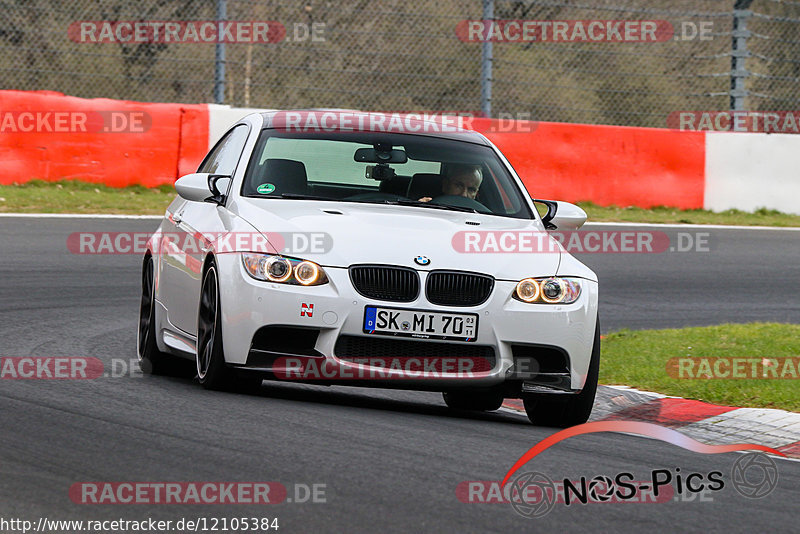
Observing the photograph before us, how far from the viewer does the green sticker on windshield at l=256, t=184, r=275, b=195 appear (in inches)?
306

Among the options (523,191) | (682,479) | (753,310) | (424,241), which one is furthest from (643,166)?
(682,479)

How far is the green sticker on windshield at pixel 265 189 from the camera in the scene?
777cm

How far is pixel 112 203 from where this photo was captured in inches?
639

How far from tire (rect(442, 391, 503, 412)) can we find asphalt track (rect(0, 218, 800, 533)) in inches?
3.3

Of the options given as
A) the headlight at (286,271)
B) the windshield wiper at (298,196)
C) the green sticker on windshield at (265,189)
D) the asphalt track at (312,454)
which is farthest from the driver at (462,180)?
the headlight at (286,271)

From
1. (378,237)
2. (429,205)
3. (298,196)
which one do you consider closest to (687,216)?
(429,205)

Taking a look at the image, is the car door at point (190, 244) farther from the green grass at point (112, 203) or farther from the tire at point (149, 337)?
the green grass at point (112, 203)

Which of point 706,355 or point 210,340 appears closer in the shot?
point 210,340

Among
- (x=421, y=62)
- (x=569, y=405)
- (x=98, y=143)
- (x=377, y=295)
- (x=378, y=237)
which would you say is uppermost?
(x=421, y=62)

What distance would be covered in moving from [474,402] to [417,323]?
1453 mm

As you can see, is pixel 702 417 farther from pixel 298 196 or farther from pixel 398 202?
pixel 298 196

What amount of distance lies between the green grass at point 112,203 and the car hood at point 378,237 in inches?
345

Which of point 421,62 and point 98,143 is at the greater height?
point 421,62

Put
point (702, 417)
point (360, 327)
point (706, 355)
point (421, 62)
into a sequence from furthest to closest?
point (421, 62) → point (706, 355) → point (702, 417) → point (360, 327)
